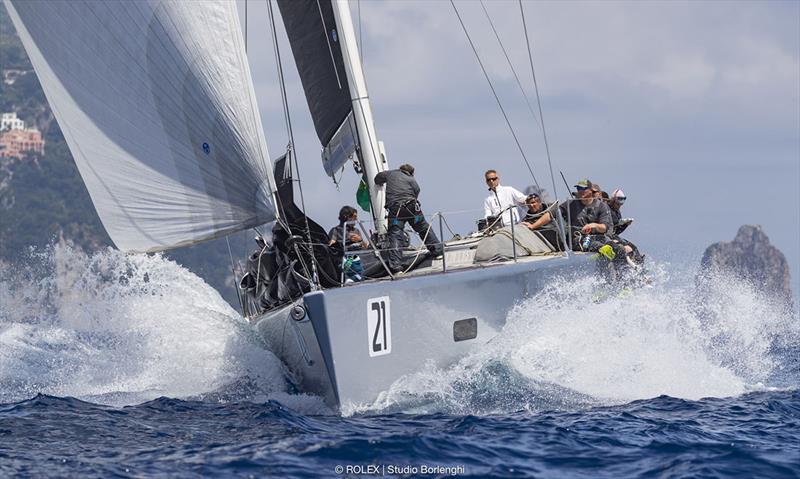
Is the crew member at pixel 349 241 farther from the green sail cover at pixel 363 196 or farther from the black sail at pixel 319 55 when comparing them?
the black sail at pixel 319 55

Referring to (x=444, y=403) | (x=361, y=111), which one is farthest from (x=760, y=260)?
(x=444, y=403)

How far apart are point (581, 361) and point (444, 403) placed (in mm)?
1480

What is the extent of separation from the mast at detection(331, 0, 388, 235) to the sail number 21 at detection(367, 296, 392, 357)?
2482 millimetres

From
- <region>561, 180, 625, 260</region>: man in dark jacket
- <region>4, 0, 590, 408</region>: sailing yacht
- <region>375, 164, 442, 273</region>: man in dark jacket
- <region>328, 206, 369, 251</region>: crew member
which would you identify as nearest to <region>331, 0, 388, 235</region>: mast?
<region>328, 206, 369, 251</region>: crew member

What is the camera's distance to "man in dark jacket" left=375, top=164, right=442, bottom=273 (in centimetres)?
973

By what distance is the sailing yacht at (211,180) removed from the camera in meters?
8.52

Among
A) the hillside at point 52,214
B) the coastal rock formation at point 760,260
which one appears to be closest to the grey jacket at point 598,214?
the coastal rock formation at point 760,260

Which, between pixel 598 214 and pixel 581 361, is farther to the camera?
pixel 598 214

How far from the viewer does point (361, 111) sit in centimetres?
1123

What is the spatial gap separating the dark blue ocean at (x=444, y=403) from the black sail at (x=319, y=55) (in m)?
2.51

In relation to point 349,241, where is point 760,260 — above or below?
above

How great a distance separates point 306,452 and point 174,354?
12.9 ft

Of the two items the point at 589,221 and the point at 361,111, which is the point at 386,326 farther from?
the point at 589,221

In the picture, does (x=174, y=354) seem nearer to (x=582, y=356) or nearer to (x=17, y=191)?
(x=582, y=356)
